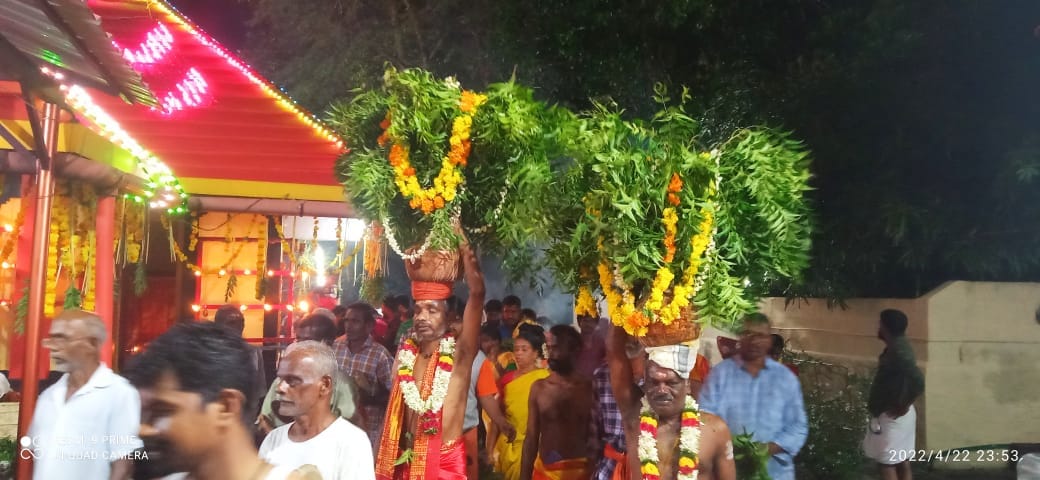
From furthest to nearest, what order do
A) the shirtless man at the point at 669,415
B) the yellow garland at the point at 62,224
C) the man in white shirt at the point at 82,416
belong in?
the yellow garland at the point at 62,224
the man in white shirt at the point at 82,416
the shirtless man at the point at 669,415

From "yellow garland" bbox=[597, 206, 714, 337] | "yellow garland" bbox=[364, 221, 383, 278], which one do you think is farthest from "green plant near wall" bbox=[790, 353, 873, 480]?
"yellow garland" bbox=[364, 221, 383, 278]

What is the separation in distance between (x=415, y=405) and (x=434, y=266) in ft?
2.54

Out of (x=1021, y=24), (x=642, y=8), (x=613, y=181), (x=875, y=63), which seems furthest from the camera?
(x=642, y=8)

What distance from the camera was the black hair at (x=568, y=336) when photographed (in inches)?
206

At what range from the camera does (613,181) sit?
339 centimetres

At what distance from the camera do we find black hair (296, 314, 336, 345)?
6.21 metres

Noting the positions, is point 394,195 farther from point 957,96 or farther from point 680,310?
point 957,96

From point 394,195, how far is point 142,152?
15.3ft

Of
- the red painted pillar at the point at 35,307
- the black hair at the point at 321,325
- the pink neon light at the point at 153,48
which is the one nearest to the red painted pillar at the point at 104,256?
the pink neon light at the point at 153,48

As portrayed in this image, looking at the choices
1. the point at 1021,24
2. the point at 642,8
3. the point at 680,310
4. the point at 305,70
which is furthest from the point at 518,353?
the point at 305,70

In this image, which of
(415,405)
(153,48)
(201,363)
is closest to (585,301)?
(415,405)

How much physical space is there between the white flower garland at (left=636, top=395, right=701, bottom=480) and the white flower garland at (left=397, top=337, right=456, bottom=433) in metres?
1.19

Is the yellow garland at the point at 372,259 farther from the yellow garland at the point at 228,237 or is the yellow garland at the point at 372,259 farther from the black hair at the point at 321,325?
the black hair at the point at 321,325

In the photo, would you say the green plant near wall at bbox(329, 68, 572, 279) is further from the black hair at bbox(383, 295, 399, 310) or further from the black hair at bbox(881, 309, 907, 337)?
the black hair at bbox(383, 295, 399, 310)
